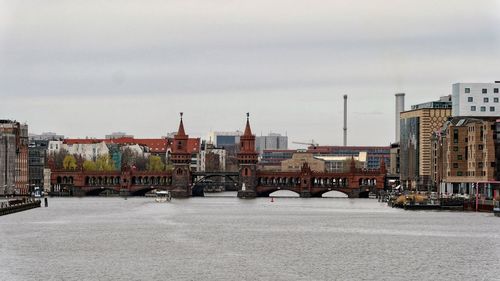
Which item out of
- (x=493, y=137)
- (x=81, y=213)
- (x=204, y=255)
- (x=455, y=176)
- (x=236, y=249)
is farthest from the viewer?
(x=455, y=176)

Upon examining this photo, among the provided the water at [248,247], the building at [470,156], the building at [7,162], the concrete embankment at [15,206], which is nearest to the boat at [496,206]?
the water at [248,247]

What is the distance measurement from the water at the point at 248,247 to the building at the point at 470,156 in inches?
907

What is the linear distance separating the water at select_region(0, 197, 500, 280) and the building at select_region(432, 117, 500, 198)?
2304 cm

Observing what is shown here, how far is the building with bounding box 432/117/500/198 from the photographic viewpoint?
514 ft

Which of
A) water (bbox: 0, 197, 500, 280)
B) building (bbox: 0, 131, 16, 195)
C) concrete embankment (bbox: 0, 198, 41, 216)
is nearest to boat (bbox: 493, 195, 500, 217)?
water (bbox: 0, 197, 500, 280)

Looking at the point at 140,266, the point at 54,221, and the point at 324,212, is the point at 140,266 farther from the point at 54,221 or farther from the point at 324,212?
the point at 324,212

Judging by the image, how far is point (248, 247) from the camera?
8975 centimetres

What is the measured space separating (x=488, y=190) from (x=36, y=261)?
93.1m

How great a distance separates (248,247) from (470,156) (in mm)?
83722

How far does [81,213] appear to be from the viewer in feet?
479

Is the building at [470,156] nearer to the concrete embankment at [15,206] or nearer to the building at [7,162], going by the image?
the concrete embankment at [15,206]

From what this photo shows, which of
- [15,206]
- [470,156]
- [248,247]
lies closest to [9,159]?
[15,206]

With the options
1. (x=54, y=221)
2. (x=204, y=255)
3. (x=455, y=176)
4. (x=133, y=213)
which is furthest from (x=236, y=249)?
(x=455, y=176)

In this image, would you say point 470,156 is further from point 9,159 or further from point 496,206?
point 9,159
